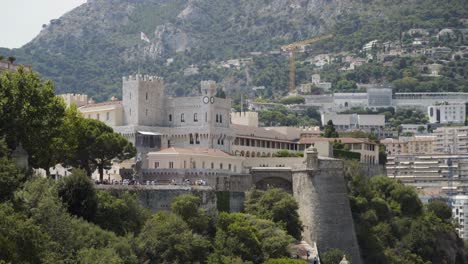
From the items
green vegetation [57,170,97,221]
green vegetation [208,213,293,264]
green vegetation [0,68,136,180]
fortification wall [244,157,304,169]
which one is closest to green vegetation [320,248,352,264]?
green vegetation [208,213,293,264]

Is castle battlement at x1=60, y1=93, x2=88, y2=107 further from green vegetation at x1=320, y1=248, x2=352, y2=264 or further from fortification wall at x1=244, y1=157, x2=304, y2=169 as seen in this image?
green vegetation at x1=320, y1=248, x2=352, y2=264

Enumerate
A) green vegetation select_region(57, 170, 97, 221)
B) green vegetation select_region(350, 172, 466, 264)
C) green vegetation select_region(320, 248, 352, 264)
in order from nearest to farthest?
green vegetation select_region(57, 170, 97, 221)
green vegetation select_region(320, 248, 352, 264)
green vegetation select_region(350, 172, 466, 264)

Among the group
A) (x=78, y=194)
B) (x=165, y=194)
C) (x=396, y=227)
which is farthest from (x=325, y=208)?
(x=78, y=194)

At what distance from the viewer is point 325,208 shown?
96375 mm

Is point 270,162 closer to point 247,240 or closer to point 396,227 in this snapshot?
point 396,227

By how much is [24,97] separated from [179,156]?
65.6 ft

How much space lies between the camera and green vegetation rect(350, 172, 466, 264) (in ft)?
340

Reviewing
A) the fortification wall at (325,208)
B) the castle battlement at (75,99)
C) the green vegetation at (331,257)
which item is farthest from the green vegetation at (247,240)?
the castle battlement at (75,99)

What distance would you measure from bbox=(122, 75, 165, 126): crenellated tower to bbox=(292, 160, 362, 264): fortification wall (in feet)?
44.8

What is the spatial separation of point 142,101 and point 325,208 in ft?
58.1

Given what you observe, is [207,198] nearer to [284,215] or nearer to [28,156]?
[284,215]

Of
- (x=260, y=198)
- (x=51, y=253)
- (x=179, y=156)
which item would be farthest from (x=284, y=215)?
(x=51, y=253)

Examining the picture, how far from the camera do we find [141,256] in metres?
79.6

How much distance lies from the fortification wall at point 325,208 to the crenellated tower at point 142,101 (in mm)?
13650
